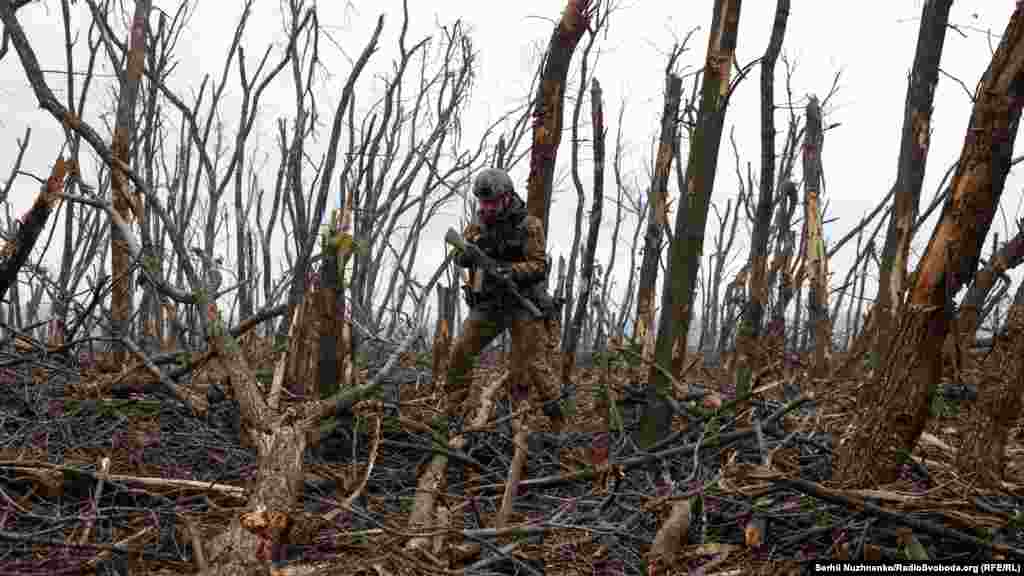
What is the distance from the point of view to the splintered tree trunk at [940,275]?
7.44 feet

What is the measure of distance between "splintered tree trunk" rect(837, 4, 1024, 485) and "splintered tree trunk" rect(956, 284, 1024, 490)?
1.01 feet

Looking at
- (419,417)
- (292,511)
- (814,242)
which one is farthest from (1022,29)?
(814,242)

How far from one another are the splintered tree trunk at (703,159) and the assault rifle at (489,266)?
4.22 ft

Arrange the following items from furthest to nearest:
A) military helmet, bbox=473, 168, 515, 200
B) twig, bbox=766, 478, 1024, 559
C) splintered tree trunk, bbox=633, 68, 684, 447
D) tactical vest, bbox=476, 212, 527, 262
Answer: tactical vest, bbox=476, 212, 527, 262, military helmet, bbox=473, 168, 515, 200, splintered tree trunk, bbox=633, 68, 684, 447, twig, bbox=766, 478, 1024, 559

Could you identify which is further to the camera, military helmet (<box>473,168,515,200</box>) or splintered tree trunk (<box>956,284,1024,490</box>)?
military helmet (<box>473,168,515,200</box>)

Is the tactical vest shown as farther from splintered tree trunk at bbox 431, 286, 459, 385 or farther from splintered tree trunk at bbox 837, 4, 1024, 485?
splintered tree trunk at bbox 837, 4, 1024, 485

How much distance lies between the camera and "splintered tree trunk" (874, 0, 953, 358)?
4531 millimetres

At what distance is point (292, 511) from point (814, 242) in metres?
5.64

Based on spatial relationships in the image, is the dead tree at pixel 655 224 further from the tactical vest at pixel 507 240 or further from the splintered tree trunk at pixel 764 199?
the tactical vest at pixel 507 240

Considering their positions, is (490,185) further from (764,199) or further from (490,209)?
(764,199)

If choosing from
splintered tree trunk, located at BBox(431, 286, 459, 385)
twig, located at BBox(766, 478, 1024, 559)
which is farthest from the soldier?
twig, located at BBox(766, 478, 1024, 559)

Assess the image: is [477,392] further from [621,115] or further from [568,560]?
[621,115]

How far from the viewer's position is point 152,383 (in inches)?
168

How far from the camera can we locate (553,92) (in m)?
4.93
